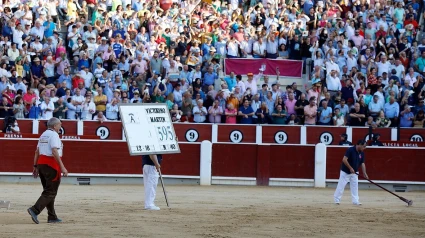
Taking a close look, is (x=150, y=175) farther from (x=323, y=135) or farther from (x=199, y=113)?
(x=323, y=135)

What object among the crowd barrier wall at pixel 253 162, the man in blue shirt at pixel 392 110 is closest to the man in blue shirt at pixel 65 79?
the crowd barrier wall at pixel 253 162

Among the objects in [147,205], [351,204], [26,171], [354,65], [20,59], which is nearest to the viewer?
[147,205]

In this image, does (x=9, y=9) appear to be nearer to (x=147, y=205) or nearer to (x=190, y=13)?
(x=190, y=13)

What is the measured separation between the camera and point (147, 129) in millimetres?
17328

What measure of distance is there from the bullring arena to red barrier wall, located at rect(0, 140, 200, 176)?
0.9 inches

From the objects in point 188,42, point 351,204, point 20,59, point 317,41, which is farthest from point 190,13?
point 351,204

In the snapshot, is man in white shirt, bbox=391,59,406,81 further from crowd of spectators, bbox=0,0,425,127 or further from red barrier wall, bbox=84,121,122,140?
red barrier wall, bbox=84,121,122,140

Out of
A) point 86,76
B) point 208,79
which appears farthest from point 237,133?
point 86,76

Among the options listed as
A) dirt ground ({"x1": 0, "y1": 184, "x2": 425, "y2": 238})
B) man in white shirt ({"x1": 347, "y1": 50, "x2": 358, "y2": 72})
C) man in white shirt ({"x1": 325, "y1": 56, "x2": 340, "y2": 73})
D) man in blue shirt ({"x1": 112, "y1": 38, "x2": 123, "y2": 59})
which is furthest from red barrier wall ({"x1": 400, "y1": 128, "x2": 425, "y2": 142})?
man in blue shirt ({"x1": 112, "y1": 38, "x2": 123, "y2": 59})

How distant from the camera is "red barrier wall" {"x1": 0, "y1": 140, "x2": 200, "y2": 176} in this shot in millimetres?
23578

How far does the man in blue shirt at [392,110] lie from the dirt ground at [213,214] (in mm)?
3943

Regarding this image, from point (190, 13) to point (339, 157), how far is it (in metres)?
6.83

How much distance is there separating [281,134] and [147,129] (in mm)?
9518

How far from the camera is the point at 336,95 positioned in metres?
26.2
